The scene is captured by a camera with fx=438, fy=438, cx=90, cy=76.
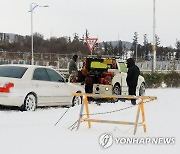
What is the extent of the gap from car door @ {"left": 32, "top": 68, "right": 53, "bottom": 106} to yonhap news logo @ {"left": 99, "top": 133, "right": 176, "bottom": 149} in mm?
5398

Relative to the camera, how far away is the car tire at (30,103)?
12641 mm

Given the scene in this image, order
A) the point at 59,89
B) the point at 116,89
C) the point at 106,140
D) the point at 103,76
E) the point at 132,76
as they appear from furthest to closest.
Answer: the point at 116,89 < the point at 103,76 < the point at 132,76 < the point at 59,89 < the point at 106,140

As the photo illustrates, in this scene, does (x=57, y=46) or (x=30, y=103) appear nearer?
(x=30, y=103)

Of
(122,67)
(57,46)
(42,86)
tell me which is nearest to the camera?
(42,86)

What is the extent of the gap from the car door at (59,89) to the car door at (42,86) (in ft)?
0.74

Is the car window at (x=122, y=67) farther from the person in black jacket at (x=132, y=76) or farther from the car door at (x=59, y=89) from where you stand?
the car door at (x=59, y=89)

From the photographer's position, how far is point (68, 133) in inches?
333

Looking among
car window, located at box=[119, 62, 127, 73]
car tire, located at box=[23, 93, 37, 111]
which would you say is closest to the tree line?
car window, located at box=[119, 62, 127, 73]

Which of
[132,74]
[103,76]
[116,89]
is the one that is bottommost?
[116,89]

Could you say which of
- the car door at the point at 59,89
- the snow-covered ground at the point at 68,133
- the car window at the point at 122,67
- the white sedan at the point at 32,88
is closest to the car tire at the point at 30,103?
the white sedan at the point at 32,88

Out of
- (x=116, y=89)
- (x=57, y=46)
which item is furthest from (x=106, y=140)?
(x=57, y=46)

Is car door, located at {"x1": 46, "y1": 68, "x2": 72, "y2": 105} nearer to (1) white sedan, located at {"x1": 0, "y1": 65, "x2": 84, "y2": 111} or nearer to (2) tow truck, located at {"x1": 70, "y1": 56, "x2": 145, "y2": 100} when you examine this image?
(1) white sedan, located at {"x1": 0, "y1": 65, "x2": 84, "y2": 111}

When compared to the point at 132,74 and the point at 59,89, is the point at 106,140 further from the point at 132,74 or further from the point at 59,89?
the point at 132,74

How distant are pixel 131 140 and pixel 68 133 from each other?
131cm
